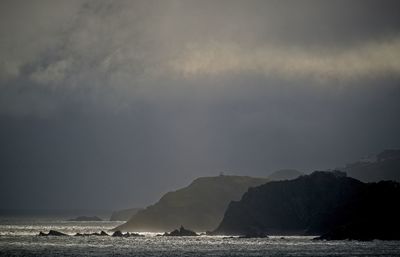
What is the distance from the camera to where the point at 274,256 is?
19800 cm

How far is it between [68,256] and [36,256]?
8272 mm

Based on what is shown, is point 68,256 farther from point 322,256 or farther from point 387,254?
point 387,254

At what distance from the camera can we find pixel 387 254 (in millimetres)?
191000

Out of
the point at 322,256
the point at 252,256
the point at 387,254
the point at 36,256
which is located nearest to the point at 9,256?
the point at 36,256

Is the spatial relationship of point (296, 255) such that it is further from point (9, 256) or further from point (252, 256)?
point (9, 256)

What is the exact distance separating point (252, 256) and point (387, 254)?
33733 millimetres

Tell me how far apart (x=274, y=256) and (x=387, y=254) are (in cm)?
2801

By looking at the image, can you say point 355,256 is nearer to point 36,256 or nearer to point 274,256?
point 274,256

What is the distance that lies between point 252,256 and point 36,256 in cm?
5466

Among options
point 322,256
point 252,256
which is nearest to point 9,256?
point 252,256

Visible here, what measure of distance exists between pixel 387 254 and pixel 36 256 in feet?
286

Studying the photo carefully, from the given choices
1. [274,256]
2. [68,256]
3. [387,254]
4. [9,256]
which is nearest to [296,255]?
[274,256]

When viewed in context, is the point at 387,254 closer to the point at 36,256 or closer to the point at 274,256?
the point at 274,256

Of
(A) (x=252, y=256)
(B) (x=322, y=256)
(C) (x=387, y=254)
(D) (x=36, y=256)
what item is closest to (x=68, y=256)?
(D) (x=36, y=256)
